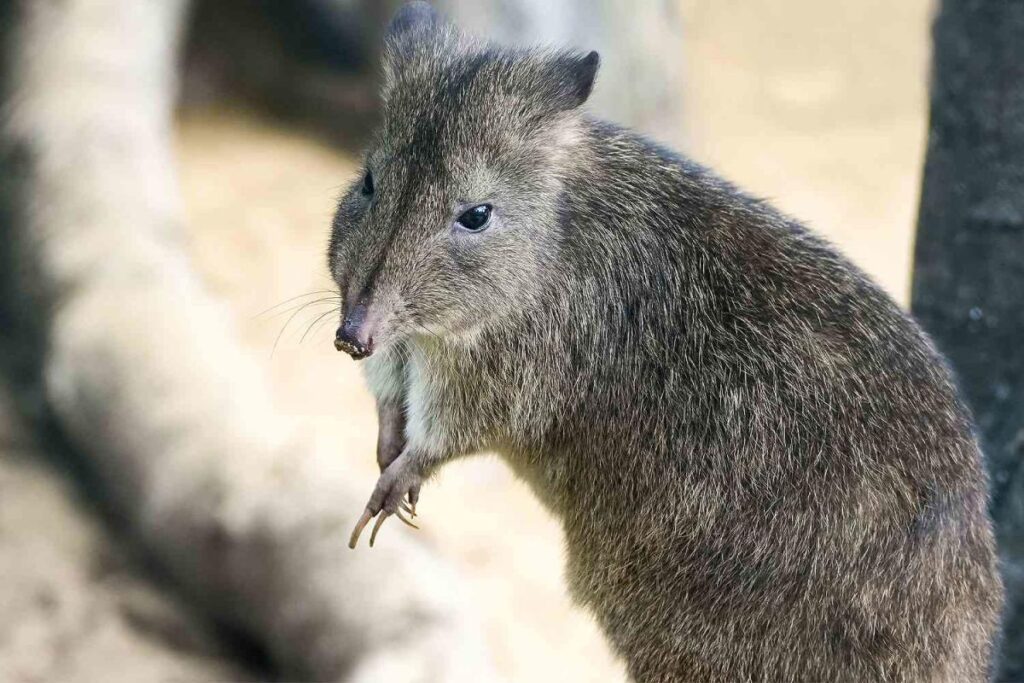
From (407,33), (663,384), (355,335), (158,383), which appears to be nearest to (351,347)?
(355,335)

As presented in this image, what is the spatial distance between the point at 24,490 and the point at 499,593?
9.15 feet

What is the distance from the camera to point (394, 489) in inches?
149

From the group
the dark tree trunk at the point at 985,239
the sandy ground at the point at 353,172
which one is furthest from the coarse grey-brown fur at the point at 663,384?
the dark tree trunk at the point at 985,239

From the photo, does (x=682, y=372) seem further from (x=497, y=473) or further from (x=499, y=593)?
(x=497, y=473)

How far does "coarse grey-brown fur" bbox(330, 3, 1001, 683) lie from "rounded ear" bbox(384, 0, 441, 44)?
1 centimetres

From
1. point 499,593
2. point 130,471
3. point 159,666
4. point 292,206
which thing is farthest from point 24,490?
point 292,206

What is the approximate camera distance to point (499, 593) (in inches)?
268

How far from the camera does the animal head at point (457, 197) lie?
3.51m

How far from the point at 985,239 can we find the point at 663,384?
1501mm

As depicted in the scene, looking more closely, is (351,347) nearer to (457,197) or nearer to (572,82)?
(457,197)

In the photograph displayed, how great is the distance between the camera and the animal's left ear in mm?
3664

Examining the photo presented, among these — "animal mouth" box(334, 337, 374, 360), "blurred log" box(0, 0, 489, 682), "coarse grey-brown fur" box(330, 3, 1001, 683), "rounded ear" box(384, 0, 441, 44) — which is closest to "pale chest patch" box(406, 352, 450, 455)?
"coarse grey-brown fur" box(330, 3, 1001, 683)

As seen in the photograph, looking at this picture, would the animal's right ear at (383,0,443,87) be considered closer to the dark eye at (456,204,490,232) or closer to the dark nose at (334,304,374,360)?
the dark eye at (456,204,490,232)

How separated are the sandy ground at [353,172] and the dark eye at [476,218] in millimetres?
732
